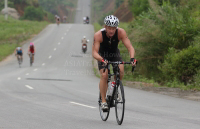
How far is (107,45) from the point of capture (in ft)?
27.8

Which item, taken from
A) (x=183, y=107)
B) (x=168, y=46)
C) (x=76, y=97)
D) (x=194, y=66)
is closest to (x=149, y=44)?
(x=168, y=46)

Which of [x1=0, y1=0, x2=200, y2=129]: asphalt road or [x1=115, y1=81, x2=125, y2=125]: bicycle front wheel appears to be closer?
[x1=115, y1=81, x2=125, y2=125]: bicycle front wheel

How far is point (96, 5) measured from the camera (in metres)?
142

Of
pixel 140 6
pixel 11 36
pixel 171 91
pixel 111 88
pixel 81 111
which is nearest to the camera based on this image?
pixel 111 88

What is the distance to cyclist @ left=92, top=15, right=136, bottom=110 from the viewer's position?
8.02 metres

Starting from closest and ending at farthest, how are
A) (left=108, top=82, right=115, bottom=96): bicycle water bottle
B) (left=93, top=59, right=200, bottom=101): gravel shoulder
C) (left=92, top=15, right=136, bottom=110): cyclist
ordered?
(left=92, top=15, right=136, bottom=110): cyclist → (left=108, top=82, right=115, bottom=96): bicycle water bottle → (left=93, top=59, right=200, bottom=101): gravel shoulder

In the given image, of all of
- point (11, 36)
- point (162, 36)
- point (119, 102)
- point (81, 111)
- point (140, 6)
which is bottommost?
point (81, 111)

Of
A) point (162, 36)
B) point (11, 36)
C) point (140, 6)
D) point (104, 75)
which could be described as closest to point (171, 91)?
point (162, 36)

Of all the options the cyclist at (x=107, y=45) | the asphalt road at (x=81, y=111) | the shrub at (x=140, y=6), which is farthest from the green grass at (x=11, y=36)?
the cyclist at (x=107, y=45)

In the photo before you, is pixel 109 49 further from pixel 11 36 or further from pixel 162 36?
pixel 11 36

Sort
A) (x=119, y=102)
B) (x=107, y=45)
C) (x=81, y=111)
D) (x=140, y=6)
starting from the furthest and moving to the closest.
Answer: (x=140, y=6) → (x=81, y=111) → (x=107, y=45) → (x=119, y=102)

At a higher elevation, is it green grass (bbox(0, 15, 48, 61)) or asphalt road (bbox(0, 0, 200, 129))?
green grass (bbox(0, 15, 48, 61))

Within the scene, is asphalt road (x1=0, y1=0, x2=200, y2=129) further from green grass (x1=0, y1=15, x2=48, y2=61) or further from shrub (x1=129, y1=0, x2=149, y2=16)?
green grass (x1=0, y1=15, x2=48, y2=61)

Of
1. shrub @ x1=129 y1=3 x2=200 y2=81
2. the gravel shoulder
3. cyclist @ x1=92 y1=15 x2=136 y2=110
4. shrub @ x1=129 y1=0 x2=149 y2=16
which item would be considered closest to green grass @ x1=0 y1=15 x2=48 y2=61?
shrub @ x1=129 y1=0 x2=149 y2=16
